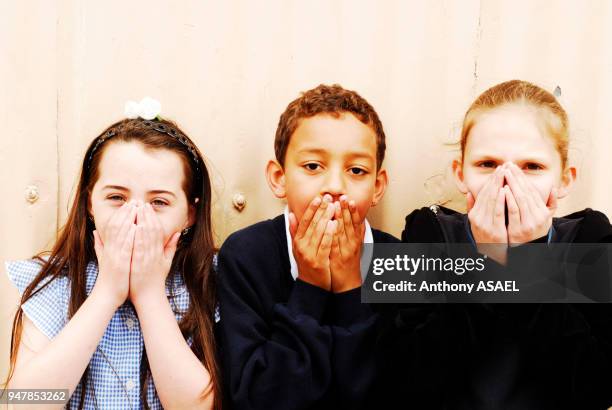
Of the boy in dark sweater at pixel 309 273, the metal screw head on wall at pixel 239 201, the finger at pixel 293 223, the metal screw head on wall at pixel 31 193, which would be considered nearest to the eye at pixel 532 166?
the boy in dark sweater at pixel 309 273

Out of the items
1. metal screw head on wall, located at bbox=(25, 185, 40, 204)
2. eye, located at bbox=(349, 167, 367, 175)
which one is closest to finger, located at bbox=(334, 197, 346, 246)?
eye, located at bbox=(349, 167, 367, 175)

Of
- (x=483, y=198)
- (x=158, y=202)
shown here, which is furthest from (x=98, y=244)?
(x=483, y=198)

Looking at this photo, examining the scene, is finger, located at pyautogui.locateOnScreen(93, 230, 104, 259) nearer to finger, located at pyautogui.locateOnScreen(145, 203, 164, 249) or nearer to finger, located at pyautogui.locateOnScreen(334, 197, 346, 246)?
finger, located at pyautogui.locateOnScreen(145, 203, 164, 249)

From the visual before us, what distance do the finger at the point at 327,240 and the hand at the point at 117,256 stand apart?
0.52m

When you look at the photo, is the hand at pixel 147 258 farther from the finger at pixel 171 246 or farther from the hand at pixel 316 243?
the hand at pixel 316 243

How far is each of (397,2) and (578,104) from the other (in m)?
0.72

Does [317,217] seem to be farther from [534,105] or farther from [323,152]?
[534,105]

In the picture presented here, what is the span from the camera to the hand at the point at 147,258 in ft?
5.68

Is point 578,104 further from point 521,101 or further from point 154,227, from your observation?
point 154,227

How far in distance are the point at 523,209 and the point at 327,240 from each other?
0.54m

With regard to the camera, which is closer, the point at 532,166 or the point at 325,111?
the point at 532,166

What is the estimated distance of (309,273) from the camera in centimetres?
178

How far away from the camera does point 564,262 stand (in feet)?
5.59

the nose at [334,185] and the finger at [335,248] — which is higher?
the nose at [334,185]
